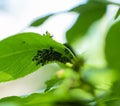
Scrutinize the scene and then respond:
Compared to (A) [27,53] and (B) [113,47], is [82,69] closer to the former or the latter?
(B) [113,47]

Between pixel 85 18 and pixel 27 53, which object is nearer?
pixel 85 18

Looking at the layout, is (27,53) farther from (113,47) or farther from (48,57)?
(113,47)

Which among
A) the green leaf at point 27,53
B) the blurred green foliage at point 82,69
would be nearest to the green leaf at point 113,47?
the blurred green foliage at point 82,69

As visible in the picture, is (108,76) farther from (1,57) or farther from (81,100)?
(1,57)

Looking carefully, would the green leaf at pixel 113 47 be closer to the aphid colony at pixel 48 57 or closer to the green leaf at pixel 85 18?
the green leaf at pixel 85 18

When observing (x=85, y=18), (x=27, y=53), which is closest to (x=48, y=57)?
(x=27, y=53)

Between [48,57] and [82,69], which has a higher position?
[48,57]
